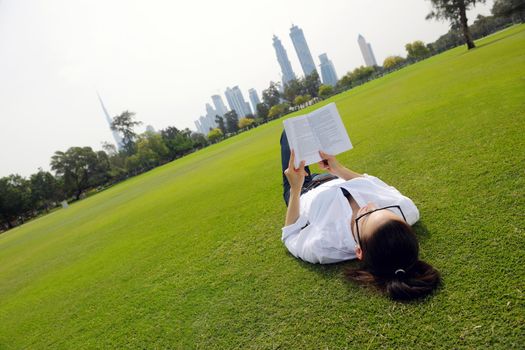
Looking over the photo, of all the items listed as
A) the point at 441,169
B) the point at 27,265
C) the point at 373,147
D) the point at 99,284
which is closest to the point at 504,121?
the point at 441,169

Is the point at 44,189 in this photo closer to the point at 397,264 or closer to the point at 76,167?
the point at 76,167

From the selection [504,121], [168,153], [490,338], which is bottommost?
[490,338]

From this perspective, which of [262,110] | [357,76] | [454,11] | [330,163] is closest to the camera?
[330,163]

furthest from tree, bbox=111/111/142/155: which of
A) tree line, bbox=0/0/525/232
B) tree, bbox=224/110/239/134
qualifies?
tree, bbox=224/110/239/134

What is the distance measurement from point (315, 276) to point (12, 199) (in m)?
65.1

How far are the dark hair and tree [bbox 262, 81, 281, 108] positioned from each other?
106 metres

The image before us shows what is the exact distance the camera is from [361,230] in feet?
7.53

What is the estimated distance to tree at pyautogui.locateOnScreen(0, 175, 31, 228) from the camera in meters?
50.9

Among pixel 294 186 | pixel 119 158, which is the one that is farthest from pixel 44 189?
pixel 294 186

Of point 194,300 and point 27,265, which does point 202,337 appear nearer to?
point 194,300

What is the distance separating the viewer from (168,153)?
69562 millimetres

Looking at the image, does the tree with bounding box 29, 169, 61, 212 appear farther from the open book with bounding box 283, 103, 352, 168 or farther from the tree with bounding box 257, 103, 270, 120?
the open book with bounding box 283, 103, 352, 168

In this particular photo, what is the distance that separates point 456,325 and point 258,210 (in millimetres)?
4018

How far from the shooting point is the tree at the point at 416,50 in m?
76.3
